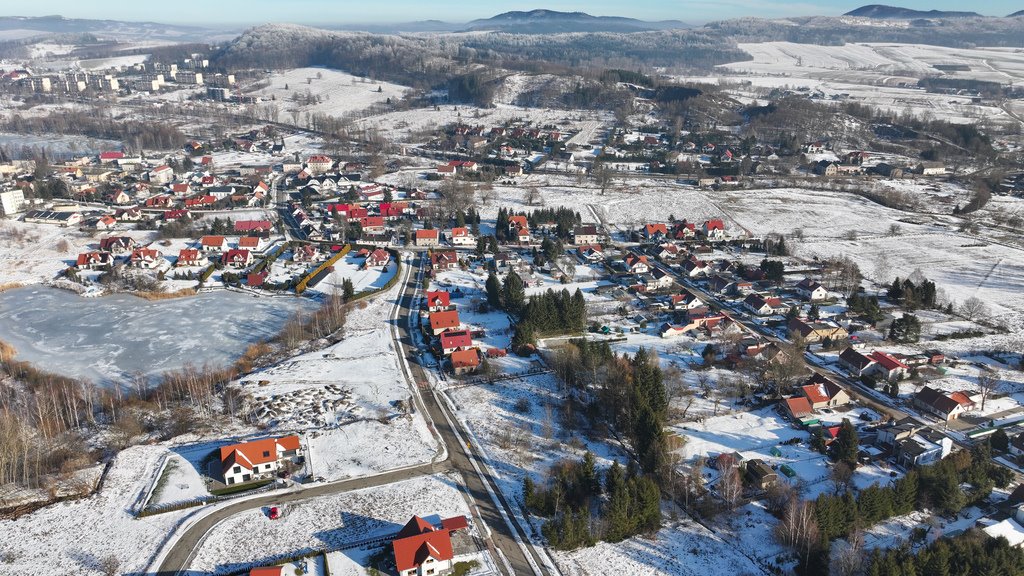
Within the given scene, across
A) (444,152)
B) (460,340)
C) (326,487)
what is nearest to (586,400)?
(460,340)

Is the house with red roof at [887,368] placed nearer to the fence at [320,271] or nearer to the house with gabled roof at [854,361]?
the house with gabled roof at [854,361]

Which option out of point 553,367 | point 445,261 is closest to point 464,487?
point 553,367

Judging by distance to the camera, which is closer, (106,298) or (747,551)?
(747,551)

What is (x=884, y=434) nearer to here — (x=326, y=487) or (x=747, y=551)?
(x=747, y=551)

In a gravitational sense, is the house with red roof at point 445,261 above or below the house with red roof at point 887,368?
above

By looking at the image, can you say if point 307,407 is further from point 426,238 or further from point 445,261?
point 426,238

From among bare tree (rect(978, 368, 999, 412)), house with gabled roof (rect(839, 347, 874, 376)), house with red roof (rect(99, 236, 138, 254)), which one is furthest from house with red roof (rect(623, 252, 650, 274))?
house with red roof (rect(99, 236, 138, 254))

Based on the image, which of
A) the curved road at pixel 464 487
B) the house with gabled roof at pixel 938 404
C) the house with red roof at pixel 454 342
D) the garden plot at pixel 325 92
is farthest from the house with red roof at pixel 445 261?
the garden plot at pixel 325 92
